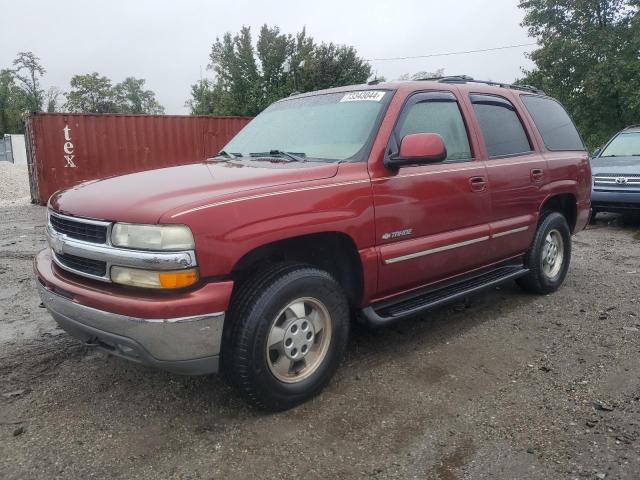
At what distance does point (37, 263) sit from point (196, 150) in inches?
461

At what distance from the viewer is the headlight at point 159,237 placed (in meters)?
2.51

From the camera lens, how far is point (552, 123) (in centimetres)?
514

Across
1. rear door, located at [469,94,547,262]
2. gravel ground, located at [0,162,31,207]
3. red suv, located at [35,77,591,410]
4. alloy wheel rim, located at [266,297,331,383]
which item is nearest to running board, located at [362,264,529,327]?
red suv, located at [35,77,591,410]

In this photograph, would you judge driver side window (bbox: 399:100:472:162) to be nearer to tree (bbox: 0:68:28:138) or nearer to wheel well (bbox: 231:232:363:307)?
wheel well (bbox: 231:232:363:307)

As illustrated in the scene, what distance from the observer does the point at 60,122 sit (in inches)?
489

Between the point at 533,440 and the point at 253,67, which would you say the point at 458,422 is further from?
the point at 253,67

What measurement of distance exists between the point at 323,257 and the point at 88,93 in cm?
7717

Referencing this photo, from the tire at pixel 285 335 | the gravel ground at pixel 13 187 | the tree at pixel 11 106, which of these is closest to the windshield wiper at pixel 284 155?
the tire at pixel 285 335

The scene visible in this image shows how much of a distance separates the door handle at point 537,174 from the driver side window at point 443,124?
2.78 feet

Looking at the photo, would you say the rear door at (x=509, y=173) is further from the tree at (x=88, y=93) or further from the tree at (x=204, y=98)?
the tree at (x=88, y=93)

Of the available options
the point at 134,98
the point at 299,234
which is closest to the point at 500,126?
the point at 299,234

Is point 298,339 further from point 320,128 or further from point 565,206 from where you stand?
point 565,206

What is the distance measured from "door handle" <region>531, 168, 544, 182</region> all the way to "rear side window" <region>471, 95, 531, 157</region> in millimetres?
185

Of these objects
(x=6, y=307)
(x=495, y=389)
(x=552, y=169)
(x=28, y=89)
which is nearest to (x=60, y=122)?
(x=6, y=307)
